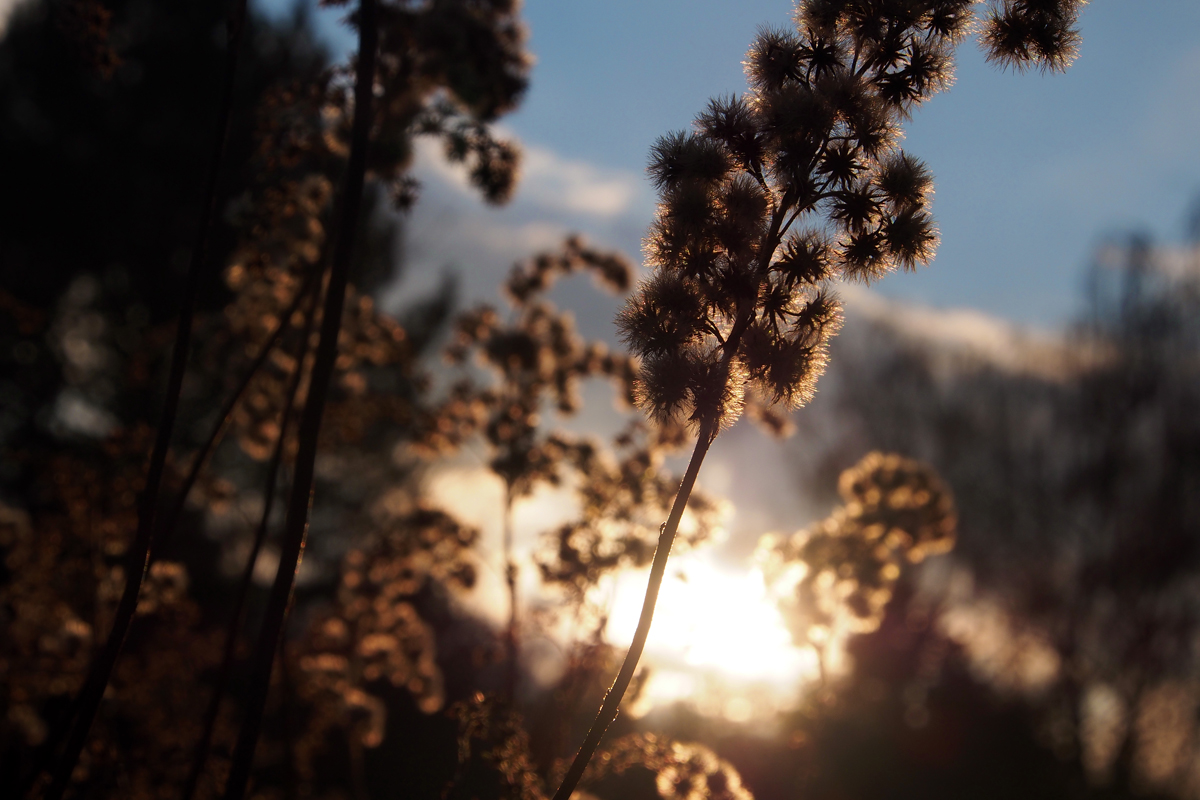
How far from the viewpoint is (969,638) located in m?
23.0

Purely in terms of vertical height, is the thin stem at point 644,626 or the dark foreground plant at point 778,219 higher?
the dark foreground plant at point 778,219

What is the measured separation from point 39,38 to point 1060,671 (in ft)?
109

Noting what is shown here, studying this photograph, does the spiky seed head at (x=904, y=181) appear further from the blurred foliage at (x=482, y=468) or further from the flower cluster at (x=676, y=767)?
the flower cluster at (x=676, y=767)

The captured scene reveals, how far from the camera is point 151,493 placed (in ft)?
13.7

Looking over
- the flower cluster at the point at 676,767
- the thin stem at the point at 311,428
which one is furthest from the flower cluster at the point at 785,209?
the flower cluster at the point at 676,767

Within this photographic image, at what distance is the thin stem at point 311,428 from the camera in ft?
12.1

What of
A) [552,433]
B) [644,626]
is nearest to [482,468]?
[552,433]

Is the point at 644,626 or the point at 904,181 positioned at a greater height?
the point at 904,181

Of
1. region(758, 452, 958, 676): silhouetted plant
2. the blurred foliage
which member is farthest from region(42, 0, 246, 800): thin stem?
region(758, 452, 958, 676): silhouetted plant

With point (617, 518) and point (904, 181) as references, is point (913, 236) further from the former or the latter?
point (617, 518)

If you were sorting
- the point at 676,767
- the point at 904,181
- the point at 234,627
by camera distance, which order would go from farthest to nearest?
the point at 234,627, the point at 676,767, the point at 904,181

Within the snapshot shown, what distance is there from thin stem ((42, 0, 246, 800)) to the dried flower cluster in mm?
5109

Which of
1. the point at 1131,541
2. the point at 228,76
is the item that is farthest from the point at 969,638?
the point at 228,76

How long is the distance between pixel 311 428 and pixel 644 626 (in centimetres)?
189
